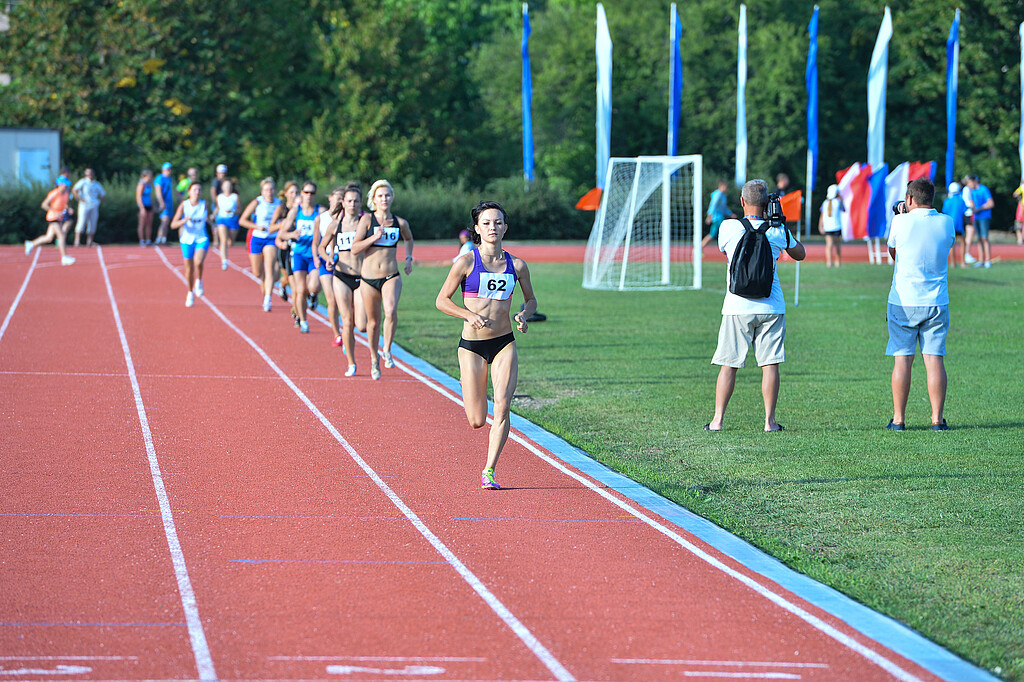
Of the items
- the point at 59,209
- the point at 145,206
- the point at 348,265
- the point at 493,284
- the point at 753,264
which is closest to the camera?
the point at 493,284

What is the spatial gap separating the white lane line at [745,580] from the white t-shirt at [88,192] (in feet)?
85.1

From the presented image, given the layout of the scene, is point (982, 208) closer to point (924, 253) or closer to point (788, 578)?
point (924, 253)

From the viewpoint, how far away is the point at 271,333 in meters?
17.2

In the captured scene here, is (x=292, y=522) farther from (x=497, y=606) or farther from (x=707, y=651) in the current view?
(x=707, y=651)

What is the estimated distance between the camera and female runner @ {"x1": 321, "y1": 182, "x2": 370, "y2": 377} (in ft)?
43.7

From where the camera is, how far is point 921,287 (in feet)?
34.3

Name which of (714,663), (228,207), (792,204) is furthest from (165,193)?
(714,663)

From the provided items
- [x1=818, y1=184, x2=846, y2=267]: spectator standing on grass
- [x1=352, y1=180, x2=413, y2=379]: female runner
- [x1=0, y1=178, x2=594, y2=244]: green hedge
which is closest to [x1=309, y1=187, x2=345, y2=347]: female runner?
[x1=352, y1=180, x2=413, y2=379]: female runner

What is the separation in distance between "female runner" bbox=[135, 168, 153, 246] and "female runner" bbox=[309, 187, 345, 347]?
19.7 m

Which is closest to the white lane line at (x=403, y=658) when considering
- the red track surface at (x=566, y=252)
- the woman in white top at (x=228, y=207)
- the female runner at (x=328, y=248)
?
the female runner at (x=328, y=248)

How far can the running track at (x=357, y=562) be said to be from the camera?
537cm

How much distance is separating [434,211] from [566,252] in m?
6.98

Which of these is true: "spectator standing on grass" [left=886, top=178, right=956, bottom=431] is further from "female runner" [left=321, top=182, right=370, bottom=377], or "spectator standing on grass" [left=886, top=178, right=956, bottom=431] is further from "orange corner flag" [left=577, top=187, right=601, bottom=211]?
"orange corner flag" [left=577, top=187, right=601, bottom=211]

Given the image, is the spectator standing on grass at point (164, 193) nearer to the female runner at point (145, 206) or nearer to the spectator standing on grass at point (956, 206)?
the female runner at point (145, 206)
